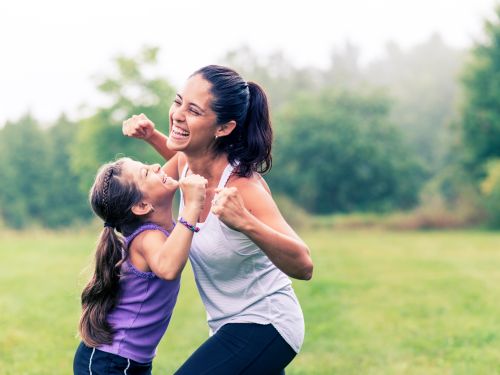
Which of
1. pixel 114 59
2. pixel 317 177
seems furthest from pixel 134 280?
pixel 317 177

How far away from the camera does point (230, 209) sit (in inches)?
127

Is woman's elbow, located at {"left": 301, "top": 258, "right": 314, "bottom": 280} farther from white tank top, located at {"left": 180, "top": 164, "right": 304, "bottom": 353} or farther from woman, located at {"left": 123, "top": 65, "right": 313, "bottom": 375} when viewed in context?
white tank top, located at {"left": 180, "top": 164, "right": 304, "bottom": 353}

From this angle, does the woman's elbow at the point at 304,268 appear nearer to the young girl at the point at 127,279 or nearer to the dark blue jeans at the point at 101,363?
the young girl at the point at 127,279

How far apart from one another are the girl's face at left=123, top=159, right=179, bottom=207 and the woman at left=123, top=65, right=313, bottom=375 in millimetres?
176

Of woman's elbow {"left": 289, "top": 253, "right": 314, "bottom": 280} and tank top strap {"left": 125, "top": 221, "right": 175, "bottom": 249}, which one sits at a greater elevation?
tank top strap {"left": 125, "top": 221, "right": 175, "bottom": 249}

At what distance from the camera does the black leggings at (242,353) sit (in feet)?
11.8

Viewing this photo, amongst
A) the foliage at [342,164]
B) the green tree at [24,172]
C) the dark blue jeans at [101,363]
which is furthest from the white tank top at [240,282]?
the green tree at [24,172]

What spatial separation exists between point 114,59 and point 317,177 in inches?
642

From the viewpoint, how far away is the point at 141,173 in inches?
151

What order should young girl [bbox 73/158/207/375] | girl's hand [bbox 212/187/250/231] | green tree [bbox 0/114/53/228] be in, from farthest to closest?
green tree [bbox 0/114/53/228] < young girl [bbox 73/158/207/375] < girl's hand [bbox 212/187/250/231]

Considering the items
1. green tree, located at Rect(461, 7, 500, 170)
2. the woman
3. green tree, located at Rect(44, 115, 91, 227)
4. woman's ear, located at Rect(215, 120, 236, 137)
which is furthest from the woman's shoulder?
green tree, located at Rect(44, 115, 91, 227)

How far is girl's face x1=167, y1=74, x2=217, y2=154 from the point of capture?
12.6ft

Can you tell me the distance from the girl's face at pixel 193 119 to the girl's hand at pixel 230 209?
0.68m

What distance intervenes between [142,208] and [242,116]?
2.24 feet
